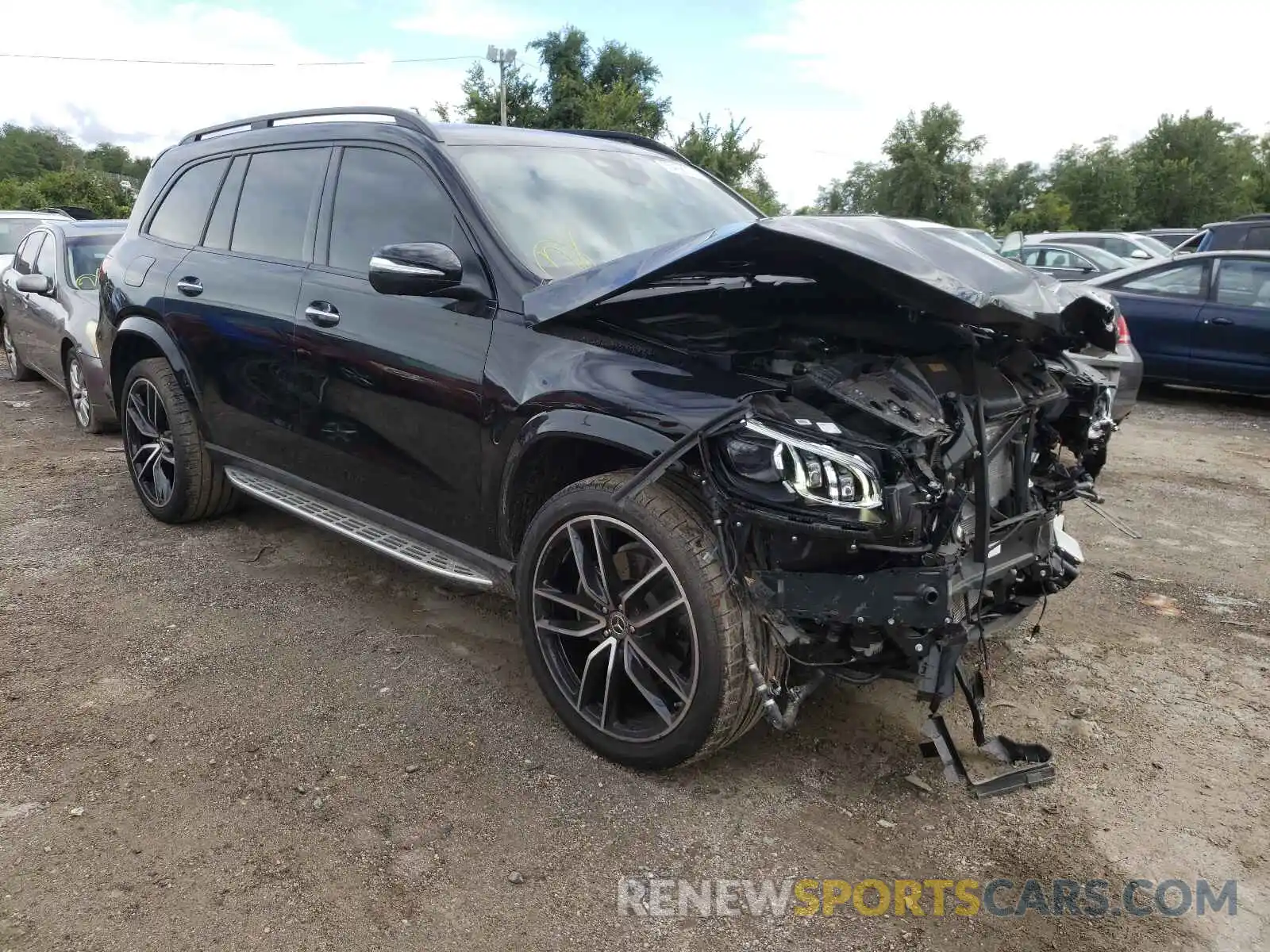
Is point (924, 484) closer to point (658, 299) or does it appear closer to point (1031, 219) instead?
point (658, 299)

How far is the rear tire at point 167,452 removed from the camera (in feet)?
15.5

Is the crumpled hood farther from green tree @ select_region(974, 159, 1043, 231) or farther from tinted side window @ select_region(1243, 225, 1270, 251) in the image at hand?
green tree @ select_region(974, 159, 1043, 231)

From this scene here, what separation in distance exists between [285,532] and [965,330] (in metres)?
3.67

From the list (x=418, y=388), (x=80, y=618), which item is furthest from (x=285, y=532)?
(x=418, y=388)

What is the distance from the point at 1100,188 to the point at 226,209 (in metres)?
54.4

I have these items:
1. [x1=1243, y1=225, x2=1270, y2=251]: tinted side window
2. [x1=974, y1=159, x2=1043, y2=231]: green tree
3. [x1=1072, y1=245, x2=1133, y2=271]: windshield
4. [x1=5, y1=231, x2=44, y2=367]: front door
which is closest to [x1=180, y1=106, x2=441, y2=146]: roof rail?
[x1=5, y1=231, x2=44, y2=367]: front door

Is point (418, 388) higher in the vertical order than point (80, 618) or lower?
higher

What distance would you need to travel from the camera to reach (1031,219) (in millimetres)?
49406

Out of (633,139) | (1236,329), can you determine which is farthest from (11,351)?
(1236,329)

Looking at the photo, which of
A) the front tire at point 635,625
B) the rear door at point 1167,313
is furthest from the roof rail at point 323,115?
the rear door at point 1167,313

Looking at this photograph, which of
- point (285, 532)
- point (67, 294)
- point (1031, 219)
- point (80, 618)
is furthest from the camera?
point (1031, 219)

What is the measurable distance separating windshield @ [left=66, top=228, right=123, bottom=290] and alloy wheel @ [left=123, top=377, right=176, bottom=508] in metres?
2.72

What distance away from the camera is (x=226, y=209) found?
4.53 m

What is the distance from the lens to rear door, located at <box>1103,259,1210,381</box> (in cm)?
855
